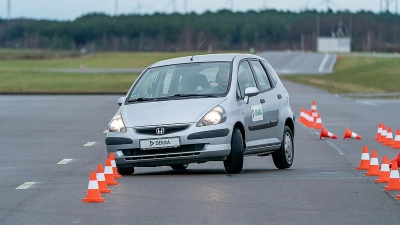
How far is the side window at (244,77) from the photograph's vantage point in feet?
45.3

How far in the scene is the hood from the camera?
12.7 metres

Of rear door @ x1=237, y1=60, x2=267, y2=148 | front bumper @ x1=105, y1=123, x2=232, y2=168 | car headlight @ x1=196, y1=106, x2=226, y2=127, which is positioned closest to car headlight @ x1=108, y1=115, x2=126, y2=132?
front bumper @ x1=105, y1=123, x2=232, y2=168

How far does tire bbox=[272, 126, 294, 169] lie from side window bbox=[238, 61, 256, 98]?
101 cm

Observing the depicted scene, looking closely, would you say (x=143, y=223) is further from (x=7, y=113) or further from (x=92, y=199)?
(x=7, y=113)

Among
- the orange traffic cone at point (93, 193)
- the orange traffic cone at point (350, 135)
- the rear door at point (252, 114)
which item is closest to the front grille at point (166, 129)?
the rear door at point (252, 114)

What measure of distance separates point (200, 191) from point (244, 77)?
3.23m

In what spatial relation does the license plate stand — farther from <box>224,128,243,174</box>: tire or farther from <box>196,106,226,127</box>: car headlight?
<box>224,128,243,174</box>: tire

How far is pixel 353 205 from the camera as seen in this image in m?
9.97

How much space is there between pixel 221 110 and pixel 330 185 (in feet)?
6.33

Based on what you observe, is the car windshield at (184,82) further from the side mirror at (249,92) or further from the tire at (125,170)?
the tire at (125,170)

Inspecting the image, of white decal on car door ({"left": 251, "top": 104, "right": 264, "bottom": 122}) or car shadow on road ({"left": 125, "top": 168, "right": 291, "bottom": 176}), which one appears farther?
white decal on car door ({"left": 251, "top": 104, "right": 264, "bottom": 122})

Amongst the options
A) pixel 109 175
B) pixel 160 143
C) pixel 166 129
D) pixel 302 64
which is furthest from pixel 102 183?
pixel 302 64

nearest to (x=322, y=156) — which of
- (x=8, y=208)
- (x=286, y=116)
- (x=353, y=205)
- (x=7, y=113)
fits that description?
(x=286, y=116)

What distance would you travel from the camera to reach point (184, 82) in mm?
13711
